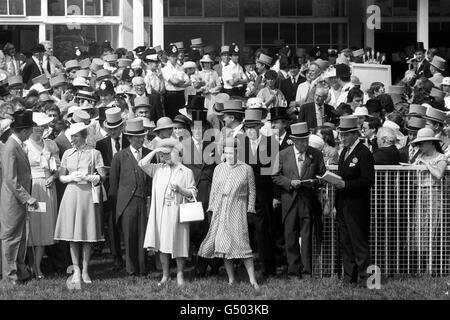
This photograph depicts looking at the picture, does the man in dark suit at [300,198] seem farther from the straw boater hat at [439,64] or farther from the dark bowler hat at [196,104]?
the straw boater hat at [439,64]

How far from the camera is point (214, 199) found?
577 inches

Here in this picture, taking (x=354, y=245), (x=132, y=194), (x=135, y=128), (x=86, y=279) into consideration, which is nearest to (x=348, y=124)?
(x=354, y=245)

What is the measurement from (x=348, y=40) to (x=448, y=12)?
2.81 meters

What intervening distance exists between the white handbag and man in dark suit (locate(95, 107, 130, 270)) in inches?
61.3

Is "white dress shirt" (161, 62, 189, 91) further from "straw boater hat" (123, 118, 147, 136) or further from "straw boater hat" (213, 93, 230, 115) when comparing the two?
"straw boater hat" (123, 118, 147, 136)

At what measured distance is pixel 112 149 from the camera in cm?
1639

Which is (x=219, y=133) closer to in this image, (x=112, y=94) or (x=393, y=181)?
(x=393, y=181)

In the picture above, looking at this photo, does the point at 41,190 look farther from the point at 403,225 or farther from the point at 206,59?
the point at 206,59

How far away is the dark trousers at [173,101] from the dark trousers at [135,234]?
677cm

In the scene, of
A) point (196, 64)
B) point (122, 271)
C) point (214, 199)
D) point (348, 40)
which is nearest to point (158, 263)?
point (122, 271)

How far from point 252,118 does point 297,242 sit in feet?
5.93

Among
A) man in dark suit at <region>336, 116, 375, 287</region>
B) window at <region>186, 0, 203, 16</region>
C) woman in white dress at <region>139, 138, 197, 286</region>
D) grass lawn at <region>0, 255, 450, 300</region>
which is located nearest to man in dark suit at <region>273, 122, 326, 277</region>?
grass lawn at <region>0, 255, 450, 300</region>

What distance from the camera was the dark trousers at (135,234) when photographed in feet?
50.0

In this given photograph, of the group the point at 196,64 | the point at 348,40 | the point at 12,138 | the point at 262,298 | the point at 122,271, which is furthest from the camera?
the point at 348,40
